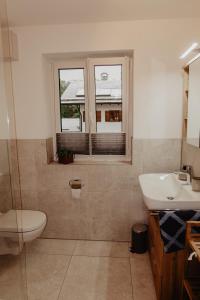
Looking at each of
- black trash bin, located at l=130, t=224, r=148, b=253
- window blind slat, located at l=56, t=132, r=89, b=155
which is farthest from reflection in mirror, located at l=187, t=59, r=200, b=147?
window blind slat, located at l=56, t=132, r=89, b=155

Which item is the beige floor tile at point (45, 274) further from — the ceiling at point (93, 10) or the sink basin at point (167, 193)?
the ceiling at point (93, 10)

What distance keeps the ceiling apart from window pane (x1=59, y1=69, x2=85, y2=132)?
0.56m

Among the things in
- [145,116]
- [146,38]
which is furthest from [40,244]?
[146,38]

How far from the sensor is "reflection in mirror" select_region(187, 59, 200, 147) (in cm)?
191

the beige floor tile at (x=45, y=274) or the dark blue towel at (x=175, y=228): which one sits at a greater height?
the dark blue towel at (x=175, y=228)

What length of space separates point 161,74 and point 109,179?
3.94 feet

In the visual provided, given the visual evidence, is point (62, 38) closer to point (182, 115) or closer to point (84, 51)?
point (84, 51)

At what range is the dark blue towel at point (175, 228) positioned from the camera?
148 cm

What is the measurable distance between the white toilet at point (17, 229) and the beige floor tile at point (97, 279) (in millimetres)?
504

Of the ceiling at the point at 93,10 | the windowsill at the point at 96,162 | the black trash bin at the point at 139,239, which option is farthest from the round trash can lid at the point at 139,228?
the ceiling at the point at 93,10

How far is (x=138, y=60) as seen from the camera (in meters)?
2.19

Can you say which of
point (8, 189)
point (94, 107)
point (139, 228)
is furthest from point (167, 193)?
point (8, 189)

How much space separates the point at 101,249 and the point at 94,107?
1.56 metres

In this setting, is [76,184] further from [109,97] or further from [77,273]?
[109,97]
